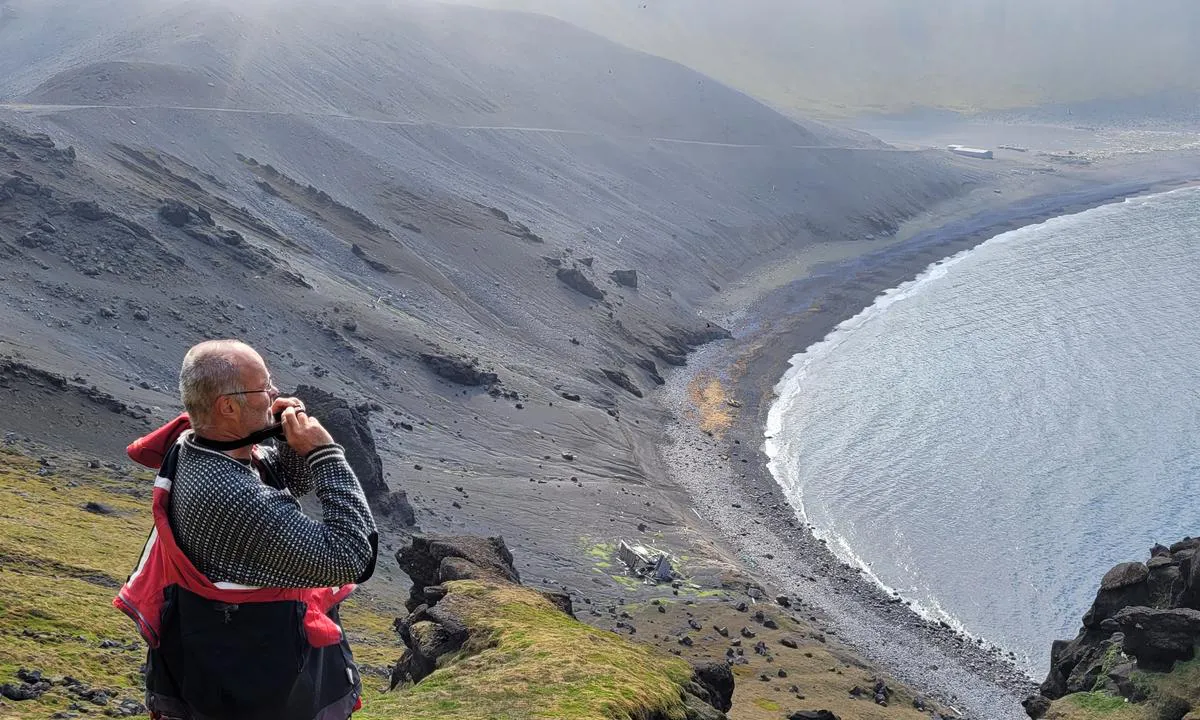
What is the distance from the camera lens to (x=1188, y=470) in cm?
5584

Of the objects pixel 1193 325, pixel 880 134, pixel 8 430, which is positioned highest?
pixel 880 134

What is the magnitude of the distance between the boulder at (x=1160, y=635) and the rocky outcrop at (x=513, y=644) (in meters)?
12.0

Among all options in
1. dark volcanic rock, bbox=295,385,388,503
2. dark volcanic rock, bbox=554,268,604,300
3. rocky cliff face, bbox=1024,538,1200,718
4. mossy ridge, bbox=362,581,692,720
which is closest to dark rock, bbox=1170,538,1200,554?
rocky cliff face, bbox=1024,538,1200,718

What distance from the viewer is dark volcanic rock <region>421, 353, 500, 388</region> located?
5847cm

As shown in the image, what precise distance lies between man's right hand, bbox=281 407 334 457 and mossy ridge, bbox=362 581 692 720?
904 centimetres

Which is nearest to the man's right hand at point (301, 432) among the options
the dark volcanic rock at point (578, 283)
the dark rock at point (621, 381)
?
the dark rock at point (621, 381)

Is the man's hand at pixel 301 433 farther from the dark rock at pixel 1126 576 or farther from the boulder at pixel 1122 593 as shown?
the dark rock at pixel 1126 576

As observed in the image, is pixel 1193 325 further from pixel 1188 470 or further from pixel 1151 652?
pixel 1151 652

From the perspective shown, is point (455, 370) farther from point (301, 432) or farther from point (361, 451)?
point (301, 432)

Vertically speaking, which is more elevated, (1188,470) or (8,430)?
(1188,470)

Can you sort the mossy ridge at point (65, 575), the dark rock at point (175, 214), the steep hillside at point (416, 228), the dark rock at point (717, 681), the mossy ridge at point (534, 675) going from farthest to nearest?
the dark rock at point (175, 214), the steep hillside at point (416, 228), the dark rock at point (717, 681), the mossy ridge at point (534, 675), the mossy ridge at point (65, 575)

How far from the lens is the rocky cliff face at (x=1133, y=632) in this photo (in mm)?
28125

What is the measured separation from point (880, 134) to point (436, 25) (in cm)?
9002

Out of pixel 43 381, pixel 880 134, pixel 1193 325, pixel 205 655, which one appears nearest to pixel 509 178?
pixel 1193 325
